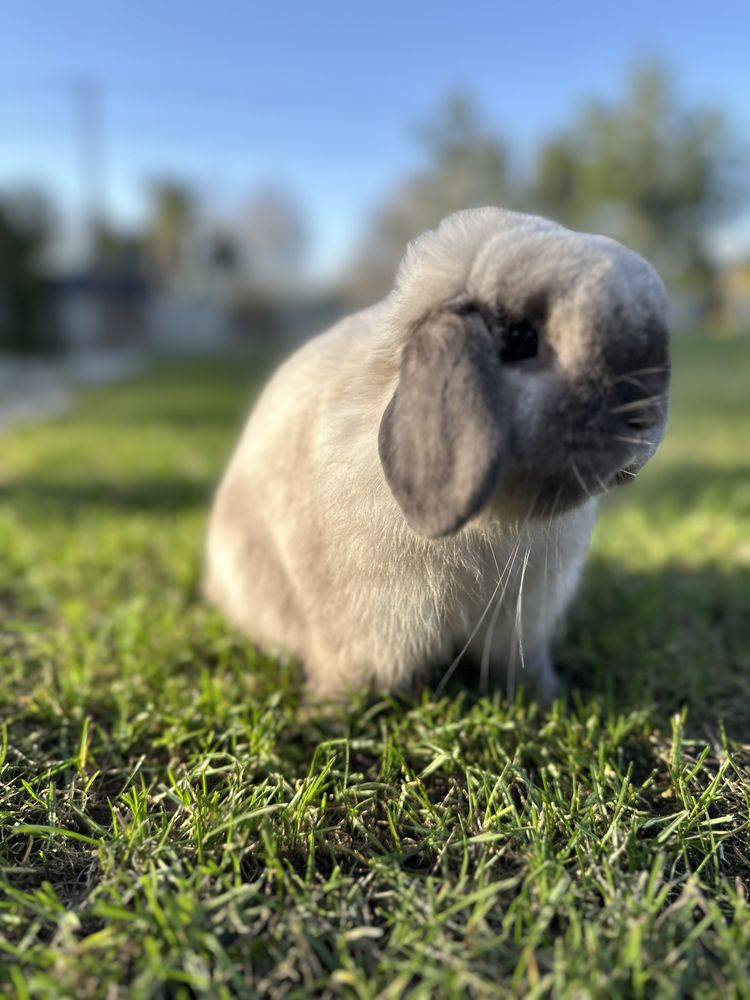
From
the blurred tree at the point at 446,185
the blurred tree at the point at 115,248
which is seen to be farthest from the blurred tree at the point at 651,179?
the blurred tree at the point at 115,248

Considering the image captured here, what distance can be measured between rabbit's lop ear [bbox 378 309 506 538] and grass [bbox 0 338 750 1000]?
0.69 m

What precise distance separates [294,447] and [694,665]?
4.56 ft

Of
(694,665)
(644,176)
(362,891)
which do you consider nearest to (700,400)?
(694,665)

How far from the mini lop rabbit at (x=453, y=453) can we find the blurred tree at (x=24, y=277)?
827 inches

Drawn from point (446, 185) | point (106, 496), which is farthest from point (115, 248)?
point (106, 496)

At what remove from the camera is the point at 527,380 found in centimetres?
147

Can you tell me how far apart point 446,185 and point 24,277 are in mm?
12452

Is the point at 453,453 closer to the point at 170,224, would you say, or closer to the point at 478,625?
the point at 478,625

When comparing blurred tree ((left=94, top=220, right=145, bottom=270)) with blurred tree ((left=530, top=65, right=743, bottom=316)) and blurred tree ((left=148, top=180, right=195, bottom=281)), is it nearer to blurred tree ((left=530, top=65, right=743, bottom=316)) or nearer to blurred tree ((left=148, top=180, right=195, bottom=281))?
blurred tree ((left=148, top=180, right=195, bottom=281))

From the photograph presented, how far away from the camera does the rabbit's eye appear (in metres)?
1.50

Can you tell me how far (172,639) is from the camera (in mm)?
2432

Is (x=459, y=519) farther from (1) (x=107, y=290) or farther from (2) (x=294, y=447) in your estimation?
(1) (x=107, y=290)

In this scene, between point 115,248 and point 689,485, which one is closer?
point 689,485

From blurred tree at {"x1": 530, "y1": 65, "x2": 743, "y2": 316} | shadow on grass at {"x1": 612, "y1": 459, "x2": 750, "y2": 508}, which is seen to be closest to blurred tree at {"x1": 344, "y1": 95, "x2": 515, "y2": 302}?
blurred tree at {"x1": 530, "y1": 65, "x2": 743, "y2": 316}
